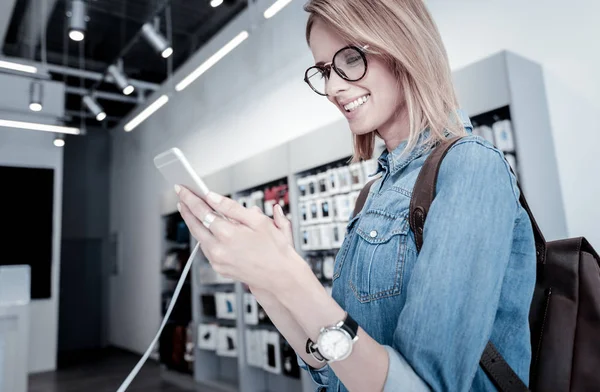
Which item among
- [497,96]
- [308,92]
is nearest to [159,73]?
[308,92]

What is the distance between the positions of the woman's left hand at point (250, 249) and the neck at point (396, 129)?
18.9 inches

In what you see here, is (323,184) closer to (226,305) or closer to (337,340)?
(226,305)

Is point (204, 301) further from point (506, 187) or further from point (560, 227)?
point (506, 187)

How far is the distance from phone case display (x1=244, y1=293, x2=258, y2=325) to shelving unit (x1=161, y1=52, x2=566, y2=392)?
4 centimetres

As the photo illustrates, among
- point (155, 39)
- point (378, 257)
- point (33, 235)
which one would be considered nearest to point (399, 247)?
point (378, 257)

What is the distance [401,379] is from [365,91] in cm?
56

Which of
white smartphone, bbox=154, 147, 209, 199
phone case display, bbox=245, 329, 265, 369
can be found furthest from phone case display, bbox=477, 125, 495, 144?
phone case display, bbox=245, 329, 265, 369

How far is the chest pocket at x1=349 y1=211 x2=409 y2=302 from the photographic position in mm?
762

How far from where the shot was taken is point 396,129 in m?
0.98

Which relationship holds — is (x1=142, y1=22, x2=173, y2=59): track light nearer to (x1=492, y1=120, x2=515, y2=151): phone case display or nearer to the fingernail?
(x1=492, y1=120, x2=515, y2=151): phone case display

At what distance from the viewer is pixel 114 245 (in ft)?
31.7

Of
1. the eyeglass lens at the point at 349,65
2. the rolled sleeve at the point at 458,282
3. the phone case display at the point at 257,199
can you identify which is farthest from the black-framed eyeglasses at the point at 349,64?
the phone case display at the point at 257,199

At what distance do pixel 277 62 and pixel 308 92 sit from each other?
71 cm

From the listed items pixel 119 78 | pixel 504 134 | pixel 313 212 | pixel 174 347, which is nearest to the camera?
pixel 504 134
